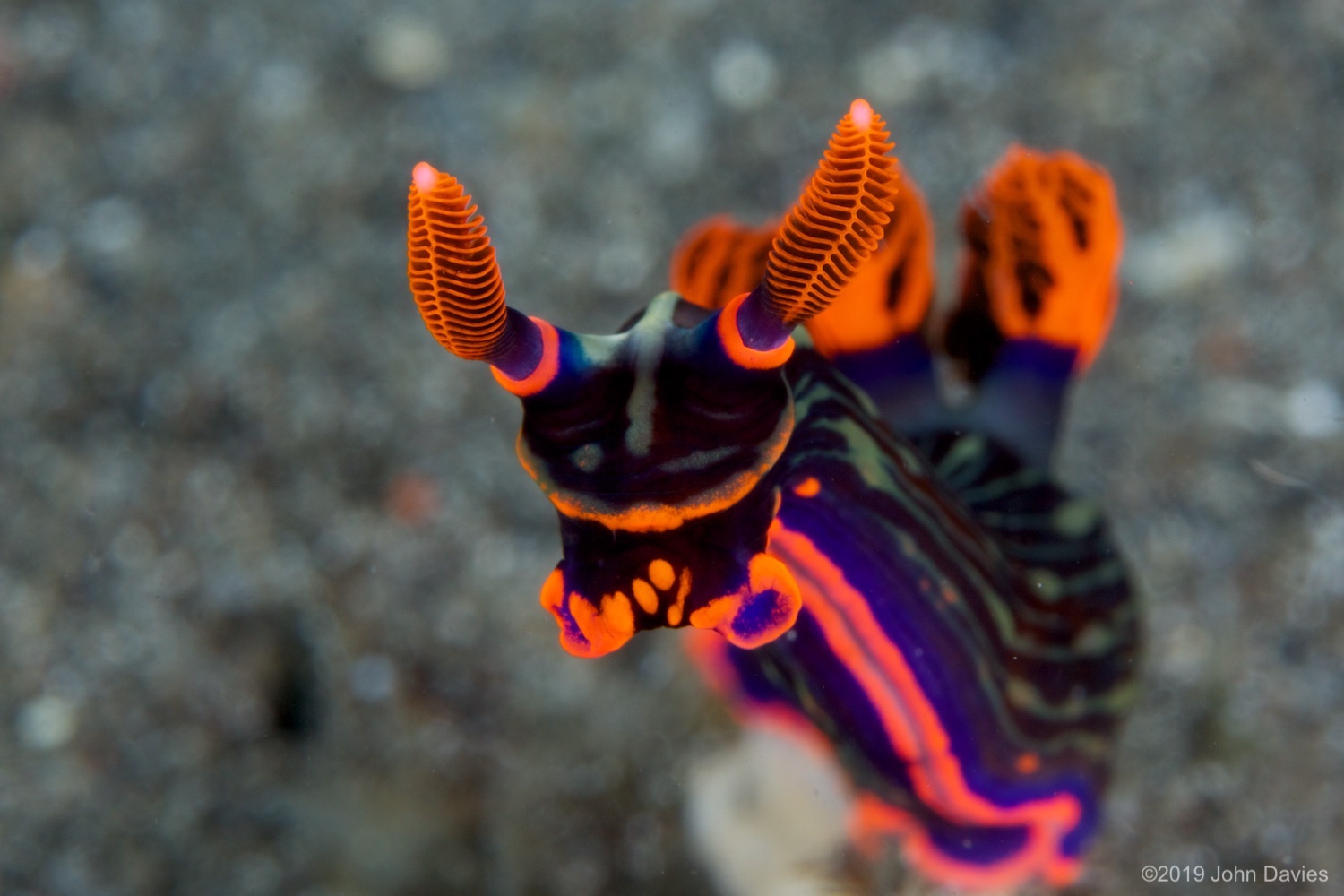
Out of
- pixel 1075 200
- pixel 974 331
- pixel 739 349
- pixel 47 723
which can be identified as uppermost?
pixel 739 349

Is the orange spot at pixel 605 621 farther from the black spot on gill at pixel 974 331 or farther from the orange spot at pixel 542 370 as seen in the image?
the black spot on gill at pixel 974 331

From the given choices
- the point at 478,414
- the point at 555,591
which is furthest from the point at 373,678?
the point at 555,591

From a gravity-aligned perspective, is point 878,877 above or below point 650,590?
below

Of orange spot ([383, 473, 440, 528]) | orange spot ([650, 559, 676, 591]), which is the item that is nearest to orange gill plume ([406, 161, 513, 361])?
orange spot ([650, 559, 676, 591])

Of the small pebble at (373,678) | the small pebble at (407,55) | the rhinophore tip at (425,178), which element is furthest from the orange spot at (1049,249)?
the small pebble at (407,55)

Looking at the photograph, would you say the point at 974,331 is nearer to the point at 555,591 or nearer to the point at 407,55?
the point at 555,591

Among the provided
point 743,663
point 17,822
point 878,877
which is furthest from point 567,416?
point 17,822

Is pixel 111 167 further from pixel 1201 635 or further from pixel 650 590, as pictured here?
pixel 1201 635
